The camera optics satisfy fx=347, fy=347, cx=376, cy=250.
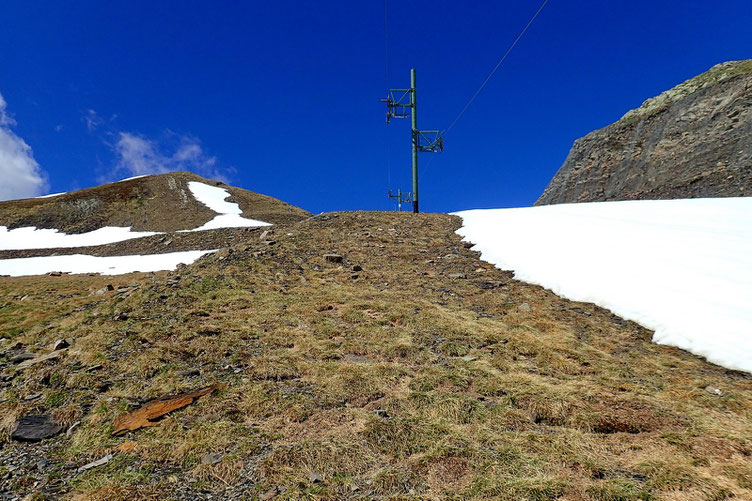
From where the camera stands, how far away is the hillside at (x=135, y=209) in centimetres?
3994

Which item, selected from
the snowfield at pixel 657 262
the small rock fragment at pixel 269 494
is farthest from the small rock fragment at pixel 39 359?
the snowfield at pixel 657 262

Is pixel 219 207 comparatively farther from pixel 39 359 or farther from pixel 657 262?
pixel 657 262

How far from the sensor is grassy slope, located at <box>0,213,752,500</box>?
3543 millimetres

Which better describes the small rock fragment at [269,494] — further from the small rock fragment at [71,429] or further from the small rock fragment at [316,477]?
the small rock fragment at [71,429]

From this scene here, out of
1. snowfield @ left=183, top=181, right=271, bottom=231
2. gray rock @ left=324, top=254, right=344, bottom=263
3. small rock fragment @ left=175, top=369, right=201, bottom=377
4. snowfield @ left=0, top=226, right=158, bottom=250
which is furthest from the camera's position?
snowfield @ left=0, top=226, right=158, bottom=250

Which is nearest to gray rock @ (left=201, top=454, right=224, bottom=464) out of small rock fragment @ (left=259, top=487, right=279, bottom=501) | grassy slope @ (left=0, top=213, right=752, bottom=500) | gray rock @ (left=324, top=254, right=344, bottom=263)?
grassy slope @ (left=0, top=213, right=752, bottom=500)

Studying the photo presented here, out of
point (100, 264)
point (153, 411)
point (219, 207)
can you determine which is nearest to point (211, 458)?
point (153, 411)

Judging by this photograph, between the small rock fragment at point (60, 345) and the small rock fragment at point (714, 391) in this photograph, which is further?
the small rock fragment at point (60, 345)

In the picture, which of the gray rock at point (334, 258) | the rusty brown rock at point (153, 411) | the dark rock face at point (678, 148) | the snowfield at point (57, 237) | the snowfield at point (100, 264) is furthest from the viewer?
the snowfield at point (57, 237)

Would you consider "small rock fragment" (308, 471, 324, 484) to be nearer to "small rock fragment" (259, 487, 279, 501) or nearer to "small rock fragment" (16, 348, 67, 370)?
"small rock fragment" (259, 487, 279, 501)

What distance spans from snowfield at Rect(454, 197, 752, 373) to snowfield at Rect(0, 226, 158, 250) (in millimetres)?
36723

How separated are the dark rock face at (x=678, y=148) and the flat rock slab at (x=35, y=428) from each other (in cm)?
3185

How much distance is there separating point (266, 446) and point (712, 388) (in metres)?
6.64

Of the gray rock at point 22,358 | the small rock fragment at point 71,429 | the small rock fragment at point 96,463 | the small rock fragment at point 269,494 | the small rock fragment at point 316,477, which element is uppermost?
the gray rock at point 22,358
